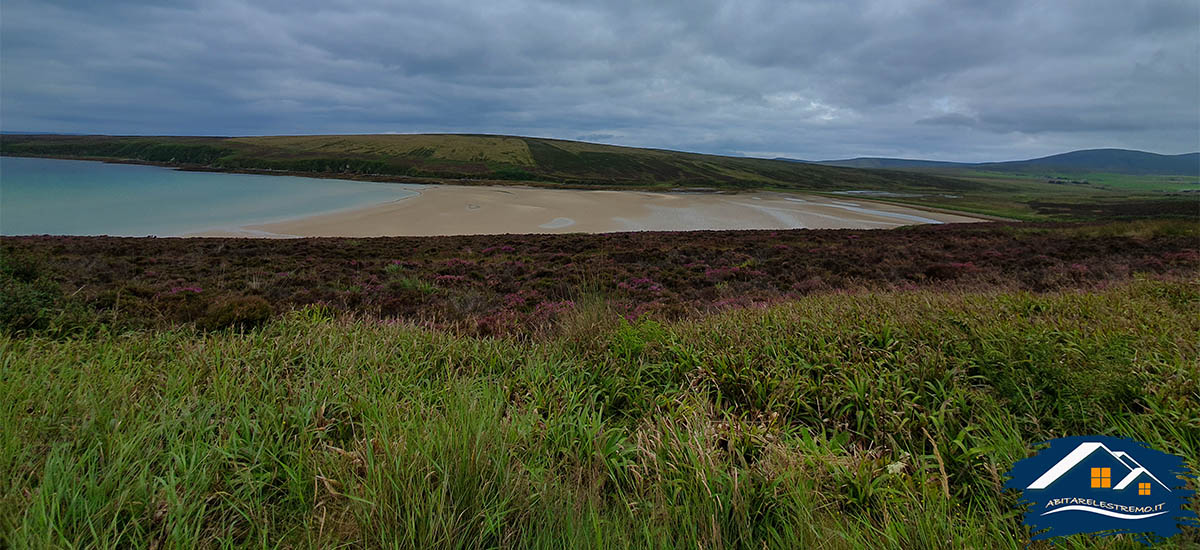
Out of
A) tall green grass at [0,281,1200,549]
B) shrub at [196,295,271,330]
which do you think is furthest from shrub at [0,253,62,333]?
shrub at [196,295,271,330]

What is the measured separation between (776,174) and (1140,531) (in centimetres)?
12647

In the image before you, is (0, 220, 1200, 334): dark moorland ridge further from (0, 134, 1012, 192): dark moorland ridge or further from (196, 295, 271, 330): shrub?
(0, 134, 1012, 192): dark moorland ridge

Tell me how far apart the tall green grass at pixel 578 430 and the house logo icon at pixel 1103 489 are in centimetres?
9

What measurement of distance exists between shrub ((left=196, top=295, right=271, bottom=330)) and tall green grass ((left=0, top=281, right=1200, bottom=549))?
0.63m

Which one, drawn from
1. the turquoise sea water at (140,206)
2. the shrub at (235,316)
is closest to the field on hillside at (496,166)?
the turquoise sea water at (140,206)

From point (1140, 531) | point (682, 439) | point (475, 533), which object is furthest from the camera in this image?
point (682, 439)

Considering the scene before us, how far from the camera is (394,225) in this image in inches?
1139

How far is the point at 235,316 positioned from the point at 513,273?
7412mm

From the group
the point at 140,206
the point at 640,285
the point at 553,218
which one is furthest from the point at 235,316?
the point at 140,206

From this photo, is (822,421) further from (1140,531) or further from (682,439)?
(1140,531)

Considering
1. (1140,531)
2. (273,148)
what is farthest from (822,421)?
(273,148)

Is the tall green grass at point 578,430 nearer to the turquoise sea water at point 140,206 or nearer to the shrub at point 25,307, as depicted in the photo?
the shrub at point 25,307

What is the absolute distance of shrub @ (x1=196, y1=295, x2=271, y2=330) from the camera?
456 centimetres

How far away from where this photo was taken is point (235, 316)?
4.59 metres
